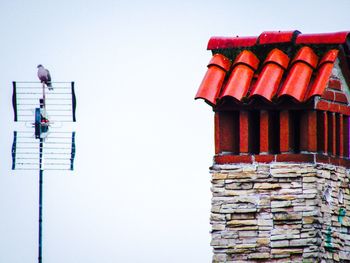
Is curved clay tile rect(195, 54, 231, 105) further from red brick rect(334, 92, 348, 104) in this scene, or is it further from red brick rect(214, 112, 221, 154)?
red brick rect(334, 92, 348, 104)

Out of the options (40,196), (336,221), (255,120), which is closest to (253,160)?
(255,120)

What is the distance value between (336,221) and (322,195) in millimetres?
544

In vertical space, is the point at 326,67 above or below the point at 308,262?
above

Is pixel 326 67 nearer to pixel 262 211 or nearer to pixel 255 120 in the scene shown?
pixel 255 120

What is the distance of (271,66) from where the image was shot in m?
10.6

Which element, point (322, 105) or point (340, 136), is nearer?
point (322, 105)

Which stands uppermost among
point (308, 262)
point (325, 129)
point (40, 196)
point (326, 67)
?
point (326, 67)

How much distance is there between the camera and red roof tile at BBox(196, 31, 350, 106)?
33.7 ft

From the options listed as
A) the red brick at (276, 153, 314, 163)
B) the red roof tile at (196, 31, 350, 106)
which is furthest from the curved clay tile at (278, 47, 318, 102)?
the red brick at (276, 153, 314, 163)

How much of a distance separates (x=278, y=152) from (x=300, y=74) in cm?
92

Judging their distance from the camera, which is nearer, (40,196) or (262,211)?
(262,211)

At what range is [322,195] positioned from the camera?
10.2 m

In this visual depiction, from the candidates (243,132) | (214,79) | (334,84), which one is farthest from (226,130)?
(334,84)

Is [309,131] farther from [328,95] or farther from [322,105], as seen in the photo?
[328,95]
